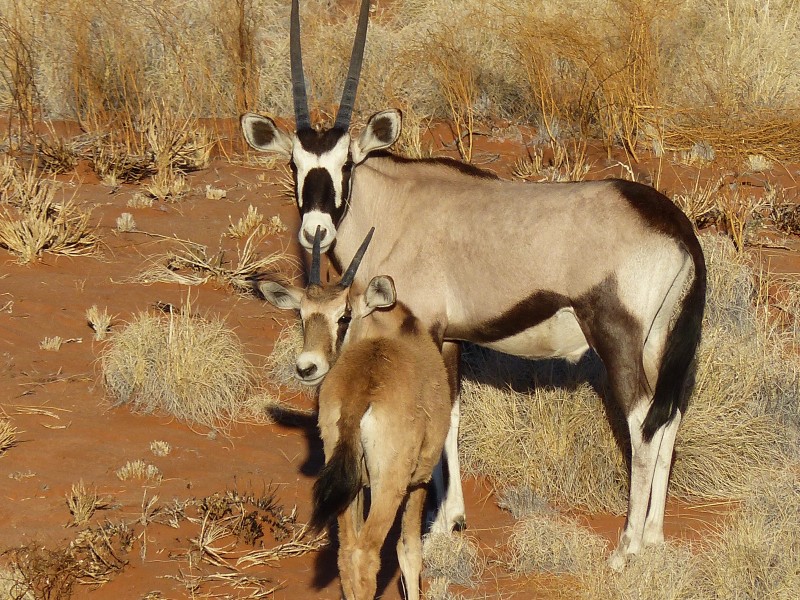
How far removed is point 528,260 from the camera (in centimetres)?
702

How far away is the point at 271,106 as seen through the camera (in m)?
14.9

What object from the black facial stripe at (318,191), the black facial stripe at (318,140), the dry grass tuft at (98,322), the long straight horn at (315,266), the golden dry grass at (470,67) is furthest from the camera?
the golden dry grass at (470,67)

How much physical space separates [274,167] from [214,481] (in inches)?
245

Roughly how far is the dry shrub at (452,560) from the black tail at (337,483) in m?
1.46

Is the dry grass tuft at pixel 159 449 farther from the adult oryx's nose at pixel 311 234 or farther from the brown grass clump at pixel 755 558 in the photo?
the brown grass clump at pixel 755 558

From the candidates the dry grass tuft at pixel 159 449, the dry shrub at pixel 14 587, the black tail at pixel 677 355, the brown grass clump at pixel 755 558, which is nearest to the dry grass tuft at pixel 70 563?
the dry shrub at pixel 14 587

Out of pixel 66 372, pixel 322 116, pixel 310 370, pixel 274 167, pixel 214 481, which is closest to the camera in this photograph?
pixel 310 370

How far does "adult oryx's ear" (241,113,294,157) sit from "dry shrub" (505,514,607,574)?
2.94 metres

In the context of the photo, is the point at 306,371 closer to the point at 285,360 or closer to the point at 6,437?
the point at 6,437

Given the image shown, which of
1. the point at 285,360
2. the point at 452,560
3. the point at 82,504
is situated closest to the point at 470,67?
the point at 285,360

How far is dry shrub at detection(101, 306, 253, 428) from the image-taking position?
862 centimetres

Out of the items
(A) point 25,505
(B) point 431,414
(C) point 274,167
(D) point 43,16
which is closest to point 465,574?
(B) point 431,414

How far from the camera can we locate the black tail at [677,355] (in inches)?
267

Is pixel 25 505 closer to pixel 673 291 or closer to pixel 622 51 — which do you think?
pixel 673 291
